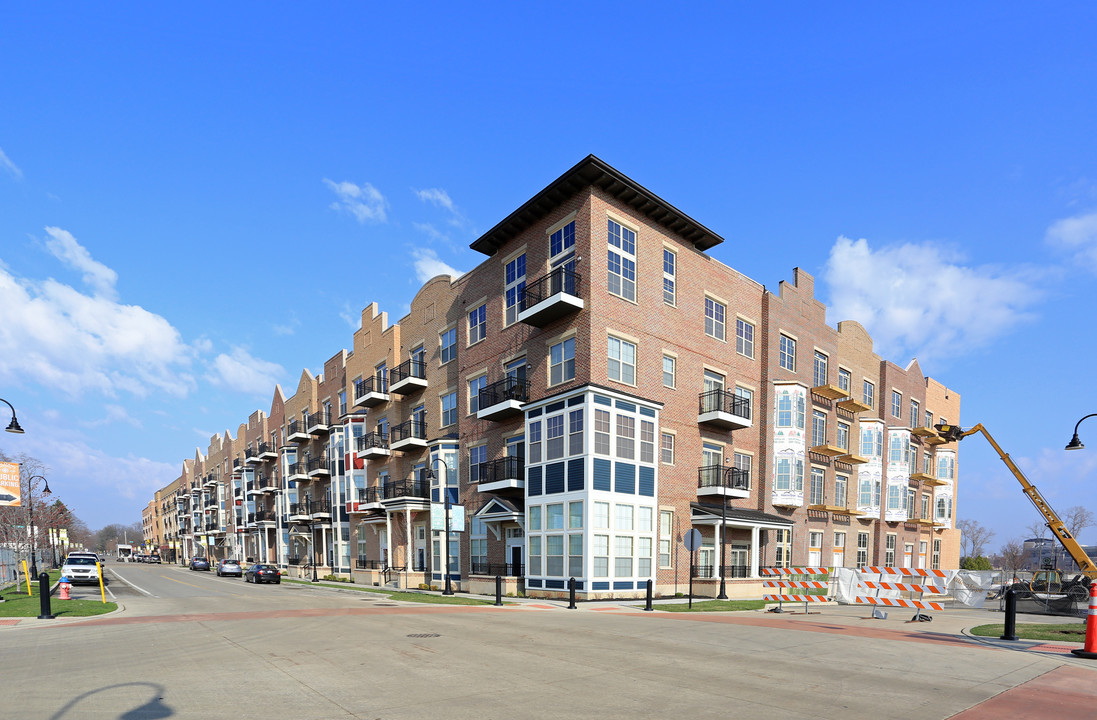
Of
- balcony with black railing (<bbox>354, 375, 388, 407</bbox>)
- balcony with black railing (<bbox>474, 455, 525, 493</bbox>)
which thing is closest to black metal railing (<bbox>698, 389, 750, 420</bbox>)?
balcony with black railing (<bbox>474, 455, 525, 493</bbox>)

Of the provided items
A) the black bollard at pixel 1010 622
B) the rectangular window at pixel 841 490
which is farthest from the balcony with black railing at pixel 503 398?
the rectangular window at pixel 841 490

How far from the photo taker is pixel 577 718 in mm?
7562

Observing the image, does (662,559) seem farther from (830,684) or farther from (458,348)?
(830,684)

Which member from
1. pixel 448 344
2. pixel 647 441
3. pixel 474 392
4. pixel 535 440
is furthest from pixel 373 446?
pixel 647 441

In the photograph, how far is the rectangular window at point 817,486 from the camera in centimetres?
3784

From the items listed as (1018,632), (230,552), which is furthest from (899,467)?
(230,552)

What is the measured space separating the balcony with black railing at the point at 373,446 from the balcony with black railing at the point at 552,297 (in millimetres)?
18902

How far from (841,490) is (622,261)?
22.5 metres

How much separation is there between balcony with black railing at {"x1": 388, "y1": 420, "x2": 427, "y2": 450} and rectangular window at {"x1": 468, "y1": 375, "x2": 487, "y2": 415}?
18.9 feet

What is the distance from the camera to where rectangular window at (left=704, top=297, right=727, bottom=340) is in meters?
32.9

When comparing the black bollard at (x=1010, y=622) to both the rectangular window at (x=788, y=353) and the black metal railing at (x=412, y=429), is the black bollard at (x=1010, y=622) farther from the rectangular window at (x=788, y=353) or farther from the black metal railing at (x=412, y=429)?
the black metal railing at (x=412, y=429)

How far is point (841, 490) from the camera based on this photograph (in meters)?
40.2

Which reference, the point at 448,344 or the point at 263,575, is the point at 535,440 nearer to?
the point at 448,344

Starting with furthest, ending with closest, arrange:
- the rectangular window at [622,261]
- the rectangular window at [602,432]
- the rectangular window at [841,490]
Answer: the rectangular window at [841,490] → the rectangular window at [622,261] → the rectangular window at [602,432]
